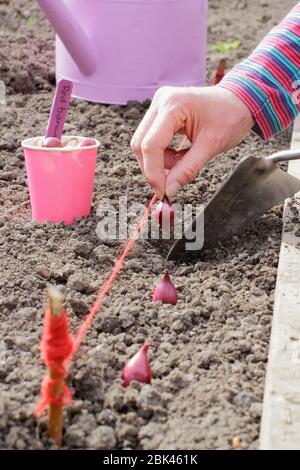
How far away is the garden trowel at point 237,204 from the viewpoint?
2.17 meters

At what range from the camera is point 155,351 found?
1.79 metres

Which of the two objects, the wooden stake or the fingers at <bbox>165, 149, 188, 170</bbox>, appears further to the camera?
the fingers at <bbox>165, 149, 188, 170</bbox>

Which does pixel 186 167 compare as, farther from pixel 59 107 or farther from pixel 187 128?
pixel 59 107

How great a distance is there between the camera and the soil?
59.4 inches

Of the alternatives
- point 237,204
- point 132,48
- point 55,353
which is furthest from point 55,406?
point 132,48

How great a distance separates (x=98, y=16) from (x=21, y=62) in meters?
0.57

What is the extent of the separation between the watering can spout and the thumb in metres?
1.35

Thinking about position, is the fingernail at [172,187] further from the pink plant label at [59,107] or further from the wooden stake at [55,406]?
the wooden stake at [55,406]

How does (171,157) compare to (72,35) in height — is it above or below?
below

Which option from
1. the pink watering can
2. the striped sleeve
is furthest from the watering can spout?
the striped sleeve

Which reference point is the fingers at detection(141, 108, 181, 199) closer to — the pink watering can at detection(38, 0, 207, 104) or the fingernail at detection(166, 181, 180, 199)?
the fingernail at detection(166, 181, 180, 199)

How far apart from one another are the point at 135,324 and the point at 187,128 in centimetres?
51

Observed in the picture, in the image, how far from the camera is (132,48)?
351 centimetres
